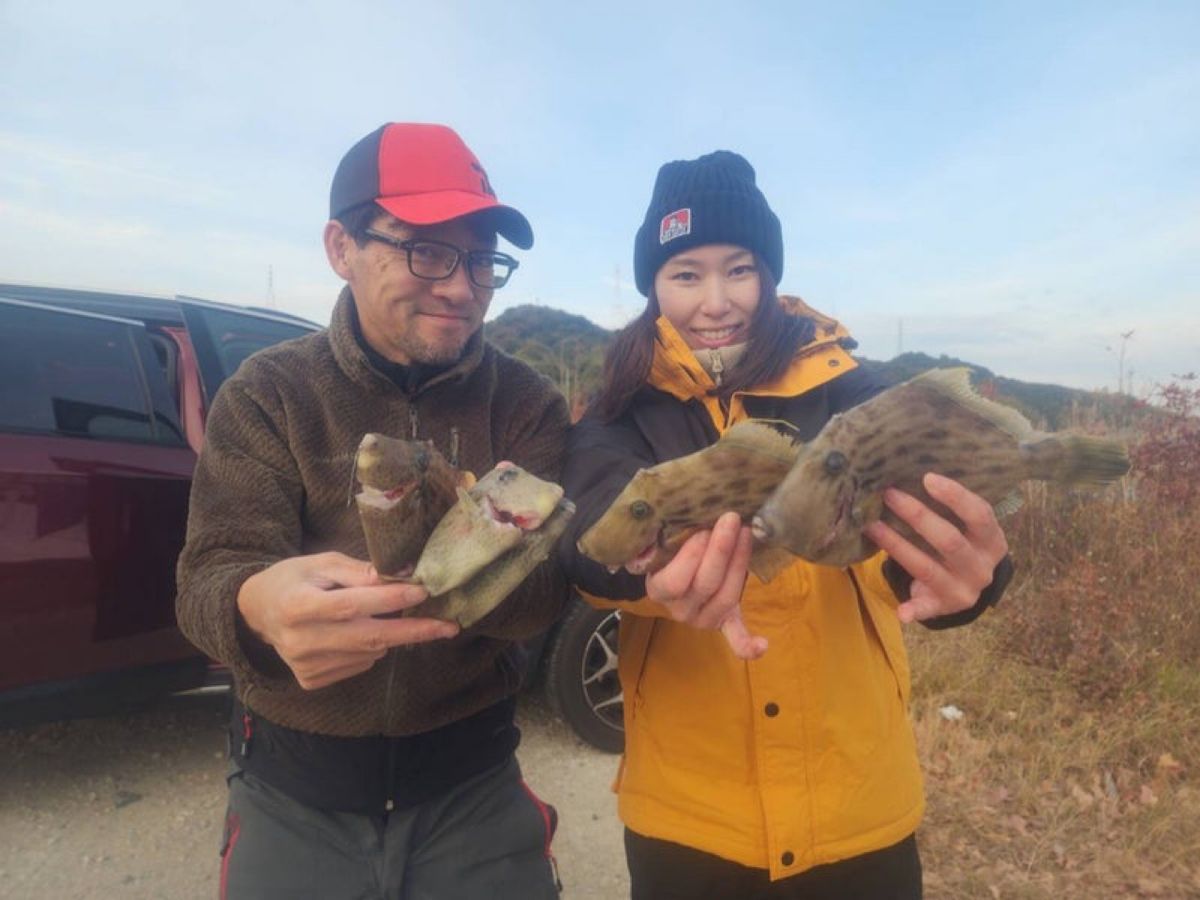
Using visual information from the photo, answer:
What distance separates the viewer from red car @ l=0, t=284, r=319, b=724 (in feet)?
11.7

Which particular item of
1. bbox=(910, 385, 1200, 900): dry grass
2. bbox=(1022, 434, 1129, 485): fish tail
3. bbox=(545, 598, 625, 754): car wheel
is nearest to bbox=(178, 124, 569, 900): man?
bbox=(1022, 434, 1129, 485): fish tail

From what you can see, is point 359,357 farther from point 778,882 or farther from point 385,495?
point 778,882

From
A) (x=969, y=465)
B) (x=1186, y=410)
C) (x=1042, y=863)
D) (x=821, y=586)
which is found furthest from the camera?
(x=1186, y=410)

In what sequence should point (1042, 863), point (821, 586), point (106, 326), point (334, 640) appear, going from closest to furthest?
1. point (334, 640)
2. point (821, 586)
3. point (1042, 863)
4. point (106, 326)

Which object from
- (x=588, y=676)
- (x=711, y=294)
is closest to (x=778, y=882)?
(x=711, y=294)

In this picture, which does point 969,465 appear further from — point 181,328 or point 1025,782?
point 181,328

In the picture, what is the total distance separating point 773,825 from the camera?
7.00 feet

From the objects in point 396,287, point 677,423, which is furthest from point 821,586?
point 396,287

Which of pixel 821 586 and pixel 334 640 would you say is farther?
pixel 821 586

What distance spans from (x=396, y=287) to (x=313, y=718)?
1.28 m

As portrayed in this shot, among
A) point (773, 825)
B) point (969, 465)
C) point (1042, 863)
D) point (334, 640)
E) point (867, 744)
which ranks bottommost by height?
point (1042, 863)

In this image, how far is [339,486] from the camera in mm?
2393

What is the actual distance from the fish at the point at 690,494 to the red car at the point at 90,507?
2.89 meters

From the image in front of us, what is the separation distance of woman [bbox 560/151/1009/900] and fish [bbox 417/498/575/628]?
224 millimetres
